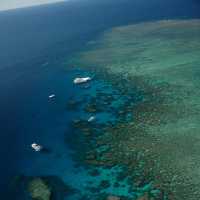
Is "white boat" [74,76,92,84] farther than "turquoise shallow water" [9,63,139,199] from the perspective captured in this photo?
Yes

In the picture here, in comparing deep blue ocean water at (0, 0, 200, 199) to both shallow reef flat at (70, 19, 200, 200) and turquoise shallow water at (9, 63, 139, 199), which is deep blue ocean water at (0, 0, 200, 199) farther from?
shallow reef flat at (70, 19, 200, 200)

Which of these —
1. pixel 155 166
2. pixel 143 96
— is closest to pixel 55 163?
pixel 155 166

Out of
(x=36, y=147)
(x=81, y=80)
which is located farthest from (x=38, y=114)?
(x=81, y=80)

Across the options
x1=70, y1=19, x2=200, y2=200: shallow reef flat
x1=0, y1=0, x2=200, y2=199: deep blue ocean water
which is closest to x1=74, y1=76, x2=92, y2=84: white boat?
x1=0, y1=0, x2=200, y2=199: deep blue ocean water

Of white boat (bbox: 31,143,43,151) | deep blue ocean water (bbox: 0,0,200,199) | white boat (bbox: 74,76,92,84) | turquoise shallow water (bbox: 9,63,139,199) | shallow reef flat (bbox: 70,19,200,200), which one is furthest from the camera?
white boat (bbox: 74,76,92,84)

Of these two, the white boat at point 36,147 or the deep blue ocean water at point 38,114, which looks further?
the white boat at point 36,147

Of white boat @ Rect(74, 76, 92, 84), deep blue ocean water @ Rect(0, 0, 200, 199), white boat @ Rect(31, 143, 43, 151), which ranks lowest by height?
deep blue ocean water @ Rect(0, 0, 200, 199)

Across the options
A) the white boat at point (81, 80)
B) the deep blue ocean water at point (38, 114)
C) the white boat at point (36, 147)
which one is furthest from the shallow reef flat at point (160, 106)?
the white boat at point (36, 147)

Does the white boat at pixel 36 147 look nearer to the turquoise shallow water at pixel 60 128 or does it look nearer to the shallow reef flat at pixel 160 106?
the turquoise shallow water at pixel 60 128
